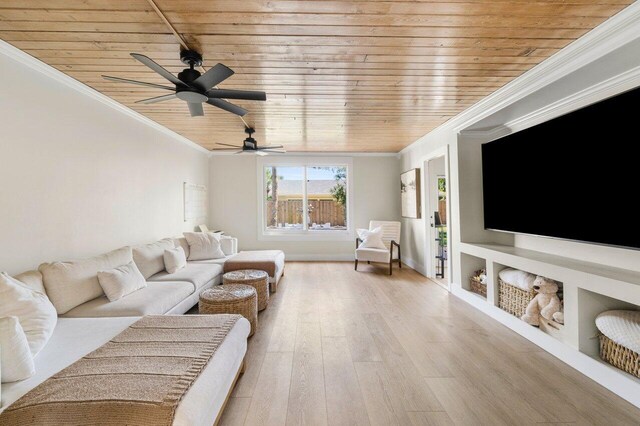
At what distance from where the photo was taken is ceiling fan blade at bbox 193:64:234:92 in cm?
198

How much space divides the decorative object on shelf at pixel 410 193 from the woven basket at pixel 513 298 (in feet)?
7.62

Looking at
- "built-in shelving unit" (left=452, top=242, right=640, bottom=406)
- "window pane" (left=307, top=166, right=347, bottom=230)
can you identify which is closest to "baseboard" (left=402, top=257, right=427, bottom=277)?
"window pane" (left=307, top=166, right=347, bottom=230)

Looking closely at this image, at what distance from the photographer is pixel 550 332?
250 centimetres

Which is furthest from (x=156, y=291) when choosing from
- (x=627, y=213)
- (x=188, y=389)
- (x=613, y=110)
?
(x=613, y=110)

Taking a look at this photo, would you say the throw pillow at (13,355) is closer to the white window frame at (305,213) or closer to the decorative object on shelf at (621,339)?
the decorative object on shelf at (621,339)

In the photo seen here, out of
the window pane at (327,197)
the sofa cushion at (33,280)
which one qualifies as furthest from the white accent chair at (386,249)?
the sofa cushion at (33,280)


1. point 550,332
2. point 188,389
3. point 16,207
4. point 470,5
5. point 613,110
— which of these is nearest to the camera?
point 188,389

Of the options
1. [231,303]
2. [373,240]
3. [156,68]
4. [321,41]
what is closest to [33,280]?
[231,303]

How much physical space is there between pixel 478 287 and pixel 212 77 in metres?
3.74

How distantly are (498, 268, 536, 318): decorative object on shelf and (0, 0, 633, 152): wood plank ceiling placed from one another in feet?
6.38

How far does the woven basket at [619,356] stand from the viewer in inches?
71.9

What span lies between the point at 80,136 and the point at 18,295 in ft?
5.78

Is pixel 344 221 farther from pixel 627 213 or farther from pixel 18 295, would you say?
pixel 18 295

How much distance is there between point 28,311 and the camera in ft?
5.61
